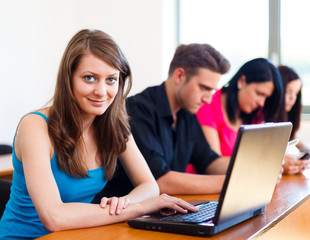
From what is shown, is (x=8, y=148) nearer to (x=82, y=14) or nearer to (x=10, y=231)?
(x=10, y=231)

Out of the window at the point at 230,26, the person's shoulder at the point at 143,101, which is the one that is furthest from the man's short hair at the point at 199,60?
the window at the point at 230,26

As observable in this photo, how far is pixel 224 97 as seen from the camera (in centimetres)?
250

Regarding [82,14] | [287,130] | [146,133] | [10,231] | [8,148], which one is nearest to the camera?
[287,130]

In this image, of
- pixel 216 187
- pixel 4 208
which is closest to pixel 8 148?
pixel 4 208

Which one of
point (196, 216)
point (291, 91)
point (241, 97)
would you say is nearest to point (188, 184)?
point (196, 216)

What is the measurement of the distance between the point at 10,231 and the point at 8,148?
163cm

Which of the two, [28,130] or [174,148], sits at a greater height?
[28,130]

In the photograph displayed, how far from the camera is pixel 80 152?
4.67ft

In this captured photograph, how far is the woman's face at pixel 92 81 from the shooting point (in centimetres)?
133

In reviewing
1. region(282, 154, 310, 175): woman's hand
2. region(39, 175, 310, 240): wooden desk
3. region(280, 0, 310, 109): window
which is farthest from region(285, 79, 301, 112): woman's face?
region(39, 175, 310, 240): wooden desk

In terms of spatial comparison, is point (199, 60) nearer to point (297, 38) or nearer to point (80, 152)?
point (80, 152)

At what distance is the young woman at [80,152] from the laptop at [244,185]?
5.1 inches

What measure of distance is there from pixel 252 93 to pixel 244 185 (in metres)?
1.59

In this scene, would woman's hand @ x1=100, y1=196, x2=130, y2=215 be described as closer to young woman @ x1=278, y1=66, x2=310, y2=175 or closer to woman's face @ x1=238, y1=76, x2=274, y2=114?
woman's face @ x1=238, y1=76, x2=274, y2=114
